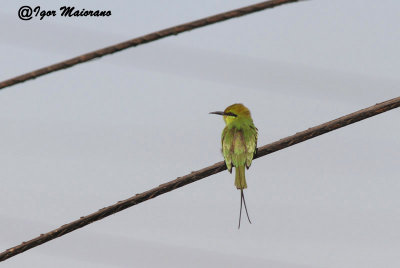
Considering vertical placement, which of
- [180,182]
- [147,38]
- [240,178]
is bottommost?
[180,182]

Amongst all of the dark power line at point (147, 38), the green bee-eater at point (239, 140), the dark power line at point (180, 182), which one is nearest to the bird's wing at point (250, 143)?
the green bee-eater at point (239, 140)

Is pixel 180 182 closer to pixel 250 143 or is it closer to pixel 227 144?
pixel 250 143

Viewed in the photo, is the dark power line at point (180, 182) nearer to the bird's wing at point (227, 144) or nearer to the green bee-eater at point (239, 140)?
the green bee-eater at point (239, 140)

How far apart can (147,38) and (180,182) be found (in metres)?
1.02

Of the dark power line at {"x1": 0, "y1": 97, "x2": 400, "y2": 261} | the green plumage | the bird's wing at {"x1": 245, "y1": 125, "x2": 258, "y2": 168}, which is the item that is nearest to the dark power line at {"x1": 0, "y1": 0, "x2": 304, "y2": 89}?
the dark power line at {"x1": 0, "y1": 97, "x2": 400, "y2": 261}

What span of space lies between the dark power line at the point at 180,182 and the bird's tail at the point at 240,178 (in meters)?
1.56

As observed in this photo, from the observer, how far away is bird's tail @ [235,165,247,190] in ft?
20.8

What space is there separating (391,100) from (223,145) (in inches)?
106

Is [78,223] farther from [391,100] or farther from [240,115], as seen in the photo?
[240,115]

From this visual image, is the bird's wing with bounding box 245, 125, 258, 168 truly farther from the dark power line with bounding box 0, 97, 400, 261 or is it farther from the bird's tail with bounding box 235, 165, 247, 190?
the dark power line with bounding box 0, 97, 400, 261

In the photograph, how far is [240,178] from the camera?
6.45 metres

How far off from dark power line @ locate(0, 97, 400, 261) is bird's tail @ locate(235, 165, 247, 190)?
1.56 meters

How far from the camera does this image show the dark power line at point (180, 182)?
4168mm

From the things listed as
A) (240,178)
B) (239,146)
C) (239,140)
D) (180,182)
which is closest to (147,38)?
(180,182)
